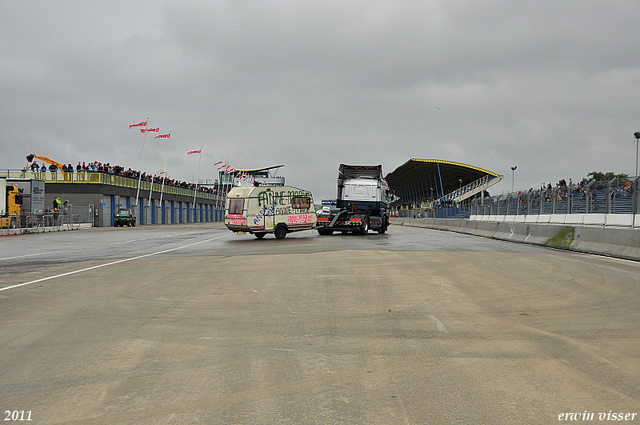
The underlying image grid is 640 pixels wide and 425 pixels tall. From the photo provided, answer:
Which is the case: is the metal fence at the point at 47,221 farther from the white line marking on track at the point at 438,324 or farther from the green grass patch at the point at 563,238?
the white line marking on track at the point at 438,324

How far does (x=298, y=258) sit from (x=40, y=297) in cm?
801

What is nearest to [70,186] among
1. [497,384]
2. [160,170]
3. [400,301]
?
[160,170]

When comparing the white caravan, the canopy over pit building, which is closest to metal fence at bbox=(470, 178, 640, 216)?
the white caravan

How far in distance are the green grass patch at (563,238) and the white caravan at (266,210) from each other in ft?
40.9

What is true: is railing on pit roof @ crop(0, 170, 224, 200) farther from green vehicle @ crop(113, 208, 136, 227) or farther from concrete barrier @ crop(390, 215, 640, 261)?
concrete barrier @ crop(390, 215, 640, 261)

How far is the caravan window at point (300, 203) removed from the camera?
30031mm

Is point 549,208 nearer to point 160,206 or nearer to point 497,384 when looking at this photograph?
point 497,384

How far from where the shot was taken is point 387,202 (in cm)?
3622

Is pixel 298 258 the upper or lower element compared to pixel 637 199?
lower

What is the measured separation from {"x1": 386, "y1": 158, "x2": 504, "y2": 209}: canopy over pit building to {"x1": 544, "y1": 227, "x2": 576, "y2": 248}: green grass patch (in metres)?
71.8

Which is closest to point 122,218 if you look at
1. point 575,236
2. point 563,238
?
point 563,238

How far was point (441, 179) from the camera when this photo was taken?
123 meters

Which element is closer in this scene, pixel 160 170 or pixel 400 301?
pixel 400 301

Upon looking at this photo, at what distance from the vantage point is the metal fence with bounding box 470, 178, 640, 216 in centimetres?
2220
